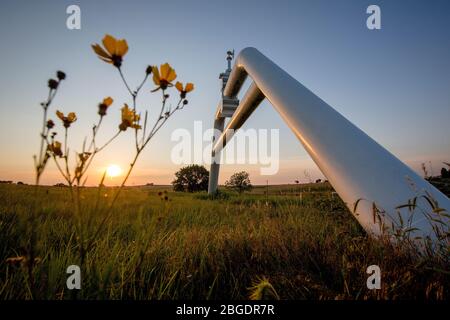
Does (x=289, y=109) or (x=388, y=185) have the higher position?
(x=289, y=109)

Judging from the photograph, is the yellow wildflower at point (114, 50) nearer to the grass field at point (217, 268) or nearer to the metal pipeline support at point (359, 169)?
the grass field at point (217, 268)

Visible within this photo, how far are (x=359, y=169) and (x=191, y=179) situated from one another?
18.0 metres

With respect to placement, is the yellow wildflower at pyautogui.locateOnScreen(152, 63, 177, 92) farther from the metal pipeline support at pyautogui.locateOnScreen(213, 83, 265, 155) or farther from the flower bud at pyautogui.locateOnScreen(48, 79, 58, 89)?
the metal pipeline support at pyautogui.locateOnScreen(213, 83, 265, 155)

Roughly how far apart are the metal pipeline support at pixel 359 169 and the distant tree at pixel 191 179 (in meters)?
17.0

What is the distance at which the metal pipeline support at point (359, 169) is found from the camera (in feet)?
5.09

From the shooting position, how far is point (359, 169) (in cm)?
177

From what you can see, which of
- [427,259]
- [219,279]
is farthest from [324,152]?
[219,279]

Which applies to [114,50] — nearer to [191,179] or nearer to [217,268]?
[217,268]

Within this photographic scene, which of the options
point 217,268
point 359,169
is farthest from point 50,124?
point 359,169

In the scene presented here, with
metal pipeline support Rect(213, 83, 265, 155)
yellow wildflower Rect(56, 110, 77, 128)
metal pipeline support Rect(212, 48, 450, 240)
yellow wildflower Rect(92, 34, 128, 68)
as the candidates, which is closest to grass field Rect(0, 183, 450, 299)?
metal pipeline support Rect(212, 48, 450, 240)

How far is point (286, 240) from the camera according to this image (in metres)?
2.05

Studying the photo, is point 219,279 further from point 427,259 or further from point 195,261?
point 427,259
